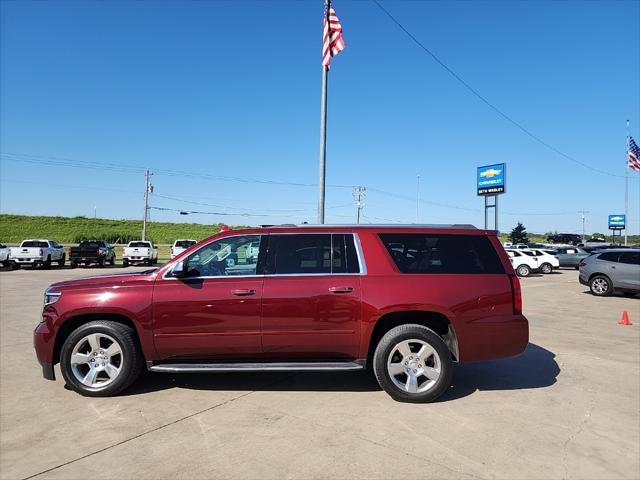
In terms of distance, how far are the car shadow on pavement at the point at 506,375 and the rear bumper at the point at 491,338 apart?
20.8 inches

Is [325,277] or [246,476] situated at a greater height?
[325,277]

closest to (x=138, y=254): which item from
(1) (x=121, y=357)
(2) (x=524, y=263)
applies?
(2) (x=524, y=263)

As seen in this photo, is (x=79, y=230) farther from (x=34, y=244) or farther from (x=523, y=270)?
(x=523, y=270)

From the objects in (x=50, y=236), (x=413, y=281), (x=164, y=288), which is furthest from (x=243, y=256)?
(x=50, y=236)

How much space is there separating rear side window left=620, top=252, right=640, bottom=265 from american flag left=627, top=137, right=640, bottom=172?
27173 mm

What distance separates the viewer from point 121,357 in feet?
15.9

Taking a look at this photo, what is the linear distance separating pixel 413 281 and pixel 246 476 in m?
2.54

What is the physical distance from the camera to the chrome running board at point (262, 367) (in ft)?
15.4

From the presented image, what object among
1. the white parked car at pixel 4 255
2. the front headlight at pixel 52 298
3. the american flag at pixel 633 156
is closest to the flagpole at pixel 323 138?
the front headlight at pixel 52 298

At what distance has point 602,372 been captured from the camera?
19.7 ft

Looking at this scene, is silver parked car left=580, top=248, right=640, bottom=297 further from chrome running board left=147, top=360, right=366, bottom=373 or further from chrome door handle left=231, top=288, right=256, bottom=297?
chrome door handle left=231, top=288, right=256, bottom=297

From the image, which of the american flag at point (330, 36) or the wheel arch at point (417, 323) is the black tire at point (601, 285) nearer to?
the american flag at point (330, 36)

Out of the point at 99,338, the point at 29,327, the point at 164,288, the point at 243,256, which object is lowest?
the point at 29,327

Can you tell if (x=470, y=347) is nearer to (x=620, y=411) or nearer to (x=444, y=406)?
(x=444, y=406)
